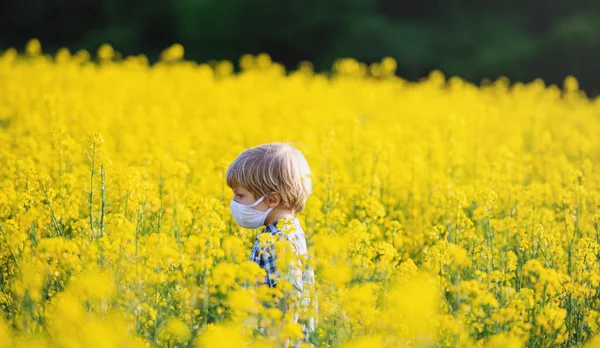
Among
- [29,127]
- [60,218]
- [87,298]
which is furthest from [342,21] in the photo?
[87,298]

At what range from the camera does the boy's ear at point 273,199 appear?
3.02 metres

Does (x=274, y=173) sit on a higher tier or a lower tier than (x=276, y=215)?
higher

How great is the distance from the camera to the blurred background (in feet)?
50.2

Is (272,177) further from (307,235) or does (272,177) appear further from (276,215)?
(307,235)

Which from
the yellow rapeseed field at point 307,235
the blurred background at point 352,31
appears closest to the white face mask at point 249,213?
the yellow rapeseed field at point 307,235

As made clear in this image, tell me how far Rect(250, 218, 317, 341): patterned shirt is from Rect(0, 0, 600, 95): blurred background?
13.3m

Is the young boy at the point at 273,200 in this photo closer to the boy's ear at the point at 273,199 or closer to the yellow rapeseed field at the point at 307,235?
the boy's ear at the point at 273,199

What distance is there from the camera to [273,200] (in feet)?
9.98

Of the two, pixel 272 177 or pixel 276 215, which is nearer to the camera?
pixel 272 177

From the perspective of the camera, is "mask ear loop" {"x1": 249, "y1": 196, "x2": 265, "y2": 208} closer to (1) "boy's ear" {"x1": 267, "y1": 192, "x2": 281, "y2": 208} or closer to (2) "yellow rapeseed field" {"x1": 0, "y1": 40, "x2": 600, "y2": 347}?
(1) "boy's ear" {"x1": 267, "y1": 192, "x2": 281, "y2": 208}

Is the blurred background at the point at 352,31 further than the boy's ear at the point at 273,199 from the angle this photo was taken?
Yes

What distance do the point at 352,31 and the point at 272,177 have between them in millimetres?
14237

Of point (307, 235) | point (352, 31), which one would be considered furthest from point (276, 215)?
point (352, 31)

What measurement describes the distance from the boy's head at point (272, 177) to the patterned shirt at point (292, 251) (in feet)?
0.33
